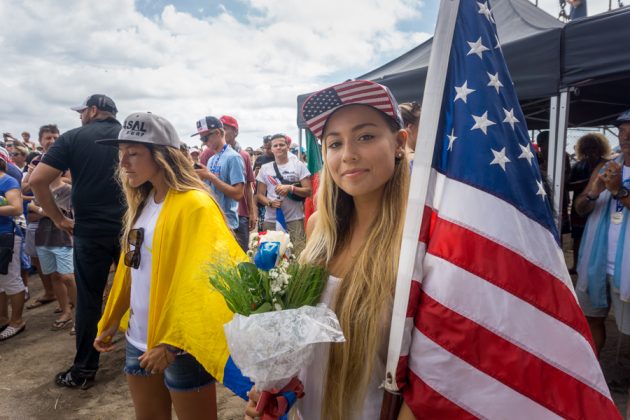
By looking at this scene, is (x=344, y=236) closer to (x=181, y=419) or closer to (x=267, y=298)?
(x=267, y=298)

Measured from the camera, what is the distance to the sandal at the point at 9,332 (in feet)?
16.0

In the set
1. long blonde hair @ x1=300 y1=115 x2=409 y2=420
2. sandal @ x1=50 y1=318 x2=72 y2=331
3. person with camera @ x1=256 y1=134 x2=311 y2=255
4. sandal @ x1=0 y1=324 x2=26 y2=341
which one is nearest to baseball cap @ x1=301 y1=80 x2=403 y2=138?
long blonde hair @ x1=300 y1=115 x2=409 y2=420

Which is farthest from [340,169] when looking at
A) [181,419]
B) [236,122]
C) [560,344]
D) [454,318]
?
[236,122]

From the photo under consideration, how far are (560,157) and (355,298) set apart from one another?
2959 millimetres

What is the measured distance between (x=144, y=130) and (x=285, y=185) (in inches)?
136

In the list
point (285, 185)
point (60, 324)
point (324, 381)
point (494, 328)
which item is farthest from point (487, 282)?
point (60, 324)

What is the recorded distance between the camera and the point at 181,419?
82.8 inches

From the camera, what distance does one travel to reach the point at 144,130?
2307mm

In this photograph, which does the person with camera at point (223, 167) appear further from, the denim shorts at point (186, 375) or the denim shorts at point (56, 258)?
the denim shorts at point (186, 375)

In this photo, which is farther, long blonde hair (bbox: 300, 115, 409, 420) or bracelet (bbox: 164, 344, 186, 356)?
bracelet (bbox: 164, 344, 186, 356)

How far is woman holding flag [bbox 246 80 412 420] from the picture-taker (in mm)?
1334

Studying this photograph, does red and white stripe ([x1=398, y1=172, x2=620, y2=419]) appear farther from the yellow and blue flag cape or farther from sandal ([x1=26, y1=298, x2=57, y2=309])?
sandal ([x1=26, y1=298, x2=57, y2=309])

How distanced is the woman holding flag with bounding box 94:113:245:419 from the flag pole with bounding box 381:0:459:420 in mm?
947

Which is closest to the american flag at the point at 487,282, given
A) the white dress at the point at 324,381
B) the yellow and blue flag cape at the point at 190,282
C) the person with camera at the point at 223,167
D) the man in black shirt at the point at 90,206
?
the white dress at the point at 324,381
